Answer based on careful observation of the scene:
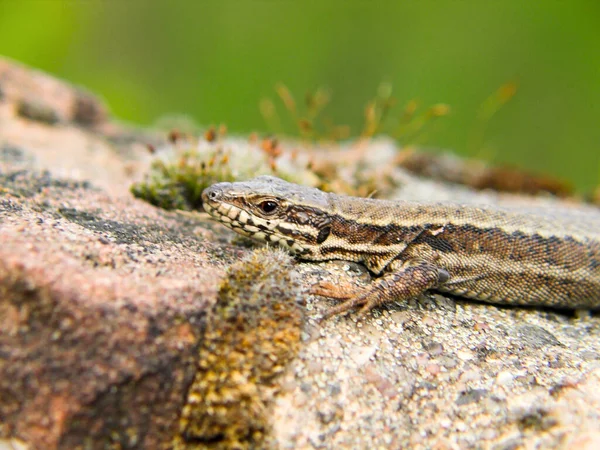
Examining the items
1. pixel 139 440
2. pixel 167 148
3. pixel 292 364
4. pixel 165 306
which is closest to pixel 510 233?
Result: pixel 292 364

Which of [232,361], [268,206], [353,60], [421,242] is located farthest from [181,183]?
[353,60]

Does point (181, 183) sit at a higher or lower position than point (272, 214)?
higher

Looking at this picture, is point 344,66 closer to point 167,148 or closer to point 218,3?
point 218,3

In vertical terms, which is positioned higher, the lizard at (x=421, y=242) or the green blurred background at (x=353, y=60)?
the green blurred background at (x=353, y=60)

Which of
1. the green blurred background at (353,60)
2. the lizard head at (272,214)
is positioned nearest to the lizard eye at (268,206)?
the lizard head at (272,214)

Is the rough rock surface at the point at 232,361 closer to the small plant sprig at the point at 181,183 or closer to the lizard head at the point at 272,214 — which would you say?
the lizard head at the point at 272,214

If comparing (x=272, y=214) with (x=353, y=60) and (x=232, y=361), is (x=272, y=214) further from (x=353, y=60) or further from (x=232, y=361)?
(x=353, y=60)
